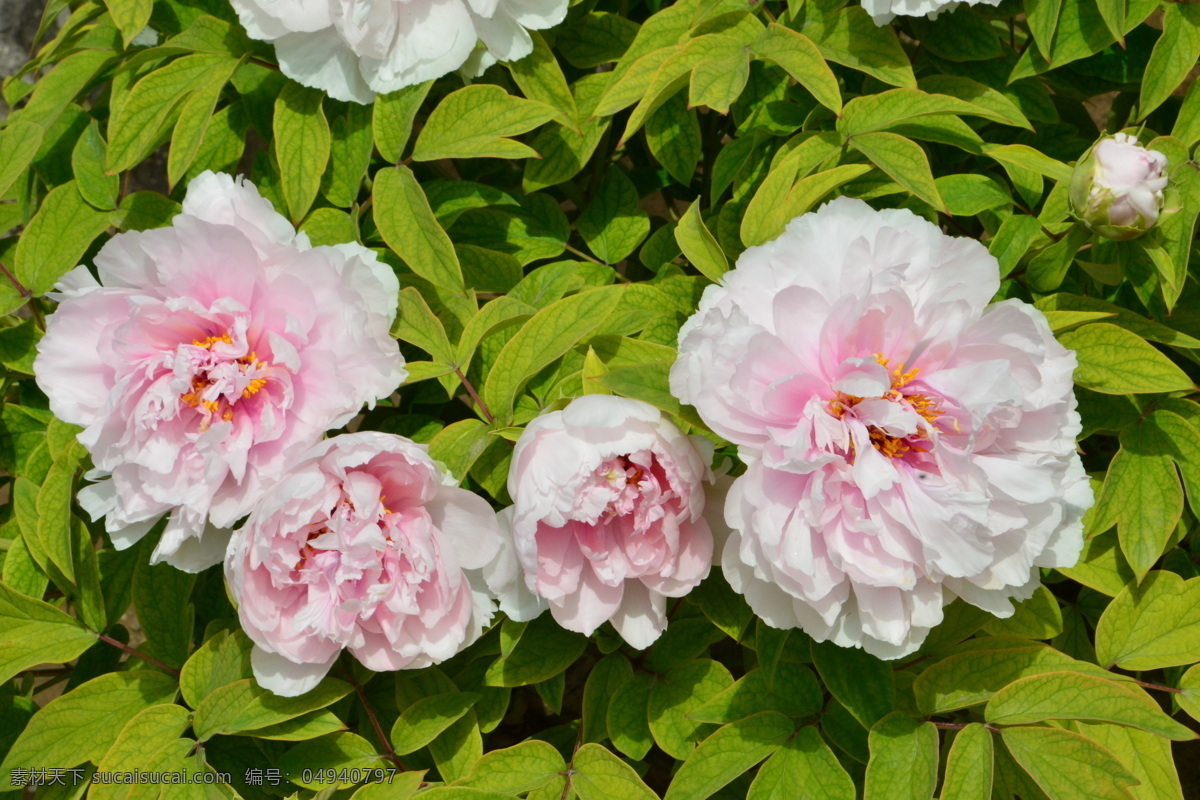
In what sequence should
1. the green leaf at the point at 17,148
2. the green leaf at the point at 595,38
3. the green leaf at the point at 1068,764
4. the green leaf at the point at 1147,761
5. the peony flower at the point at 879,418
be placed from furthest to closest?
the green leaf at the point at 595,38, the green leaf at the point at 17,148, the green leaf at the point at 1147,761, the green leaf at the point at 1068,764, the peony flower at the point at 879,418

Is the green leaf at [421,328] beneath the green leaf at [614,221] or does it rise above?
above

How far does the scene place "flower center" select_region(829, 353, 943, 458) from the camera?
85cm

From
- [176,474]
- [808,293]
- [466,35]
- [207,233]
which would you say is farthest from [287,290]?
[808,293]

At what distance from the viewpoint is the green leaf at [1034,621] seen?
107 centimetres

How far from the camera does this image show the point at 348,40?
3.35ft

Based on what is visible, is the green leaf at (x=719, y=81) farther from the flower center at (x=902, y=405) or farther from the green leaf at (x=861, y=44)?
the flower center at (x=902, y=405)

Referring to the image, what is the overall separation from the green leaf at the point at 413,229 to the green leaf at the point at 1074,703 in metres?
0.68

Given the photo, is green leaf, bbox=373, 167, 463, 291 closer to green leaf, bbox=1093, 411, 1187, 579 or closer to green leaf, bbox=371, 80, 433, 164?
green leaf, bbox=371, 80, 433, 164

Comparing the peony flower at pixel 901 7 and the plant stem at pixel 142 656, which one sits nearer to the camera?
the peony flower at pixel 901 7

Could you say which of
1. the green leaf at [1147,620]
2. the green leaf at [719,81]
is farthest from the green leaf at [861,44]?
the green leaf at [1147,620]

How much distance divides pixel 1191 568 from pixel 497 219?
0.94 meters

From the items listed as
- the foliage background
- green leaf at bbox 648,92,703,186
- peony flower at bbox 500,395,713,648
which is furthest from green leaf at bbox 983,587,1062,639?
green leaf at bbox 648,92,703,186

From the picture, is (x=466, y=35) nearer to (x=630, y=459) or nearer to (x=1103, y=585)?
(x=630, y=459)

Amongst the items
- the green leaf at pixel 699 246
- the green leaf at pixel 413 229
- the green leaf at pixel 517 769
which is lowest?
the green leaf at pixel 517 769
